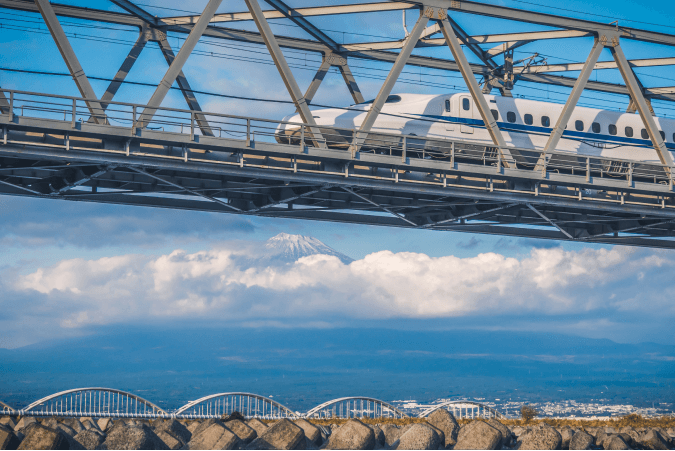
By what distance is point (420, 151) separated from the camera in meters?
29.2

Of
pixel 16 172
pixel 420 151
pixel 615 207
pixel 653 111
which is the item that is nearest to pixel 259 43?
pixel 420 151

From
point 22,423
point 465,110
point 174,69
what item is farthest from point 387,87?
point 22,423

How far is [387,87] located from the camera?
2889 cm

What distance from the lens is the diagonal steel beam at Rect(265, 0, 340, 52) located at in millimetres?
33781

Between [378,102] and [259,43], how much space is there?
38.8 feet

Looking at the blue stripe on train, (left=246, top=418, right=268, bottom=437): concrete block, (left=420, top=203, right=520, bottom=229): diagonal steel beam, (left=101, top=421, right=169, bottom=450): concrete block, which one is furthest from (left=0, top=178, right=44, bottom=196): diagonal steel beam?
(left=420, top=203, right=520, bottom=229): diagonal steel beam

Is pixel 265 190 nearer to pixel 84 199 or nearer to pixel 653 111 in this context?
pixel 84 199

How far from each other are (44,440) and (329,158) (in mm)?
13872

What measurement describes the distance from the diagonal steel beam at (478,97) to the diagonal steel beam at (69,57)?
1500 cm

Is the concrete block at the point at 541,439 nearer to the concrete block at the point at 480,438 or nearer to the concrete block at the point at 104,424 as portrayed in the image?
the concrete block at the point at 480,438

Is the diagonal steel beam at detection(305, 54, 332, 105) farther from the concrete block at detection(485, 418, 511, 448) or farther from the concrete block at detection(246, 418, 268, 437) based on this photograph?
A: the concrete block at detection(485, 418, 511, 448)

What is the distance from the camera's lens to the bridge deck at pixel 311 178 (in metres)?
24.4

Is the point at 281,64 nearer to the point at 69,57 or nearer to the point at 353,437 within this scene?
the point at 69,57

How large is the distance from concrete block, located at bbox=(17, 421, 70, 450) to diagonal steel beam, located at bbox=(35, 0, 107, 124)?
37.4 ft
